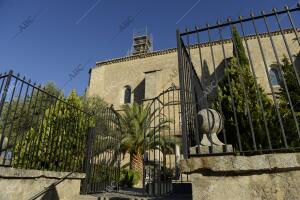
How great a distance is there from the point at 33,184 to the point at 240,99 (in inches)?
342

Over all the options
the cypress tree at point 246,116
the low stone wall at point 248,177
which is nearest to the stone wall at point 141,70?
the cypress tree at point 246,116

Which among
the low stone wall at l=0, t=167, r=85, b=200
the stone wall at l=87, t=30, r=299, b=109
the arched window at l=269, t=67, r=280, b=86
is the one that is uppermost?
the stone wall at l=87, t=30, r=299, b=109

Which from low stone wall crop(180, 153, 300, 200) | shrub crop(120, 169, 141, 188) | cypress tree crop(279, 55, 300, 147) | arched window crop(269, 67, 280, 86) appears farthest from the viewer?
arched window crop(269, 67, 280, 86)

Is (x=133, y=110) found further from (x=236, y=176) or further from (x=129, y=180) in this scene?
(x=236, y=176)

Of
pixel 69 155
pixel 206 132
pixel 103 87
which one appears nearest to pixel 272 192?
pixel 206 132

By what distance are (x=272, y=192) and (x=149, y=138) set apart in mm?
12524

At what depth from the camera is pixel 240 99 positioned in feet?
32.2

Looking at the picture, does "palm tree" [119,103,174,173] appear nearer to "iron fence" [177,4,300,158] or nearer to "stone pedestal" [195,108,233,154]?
"iron fence" [177,4,300,158]

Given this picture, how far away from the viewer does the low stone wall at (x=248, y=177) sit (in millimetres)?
2004

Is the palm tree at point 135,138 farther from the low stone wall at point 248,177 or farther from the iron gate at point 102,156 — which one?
the low stone wall at point 248,177

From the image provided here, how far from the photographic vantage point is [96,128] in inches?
218

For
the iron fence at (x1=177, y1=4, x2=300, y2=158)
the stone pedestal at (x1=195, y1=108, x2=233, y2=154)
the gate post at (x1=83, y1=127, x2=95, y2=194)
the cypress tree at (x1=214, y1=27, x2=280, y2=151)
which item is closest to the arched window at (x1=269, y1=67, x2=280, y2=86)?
the iron fence at (x1=177, y1=4, x2=300, y2=158)

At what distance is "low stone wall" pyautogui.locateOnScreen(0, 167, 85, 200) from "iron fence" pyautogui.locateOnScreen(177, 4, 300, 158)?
2.52 m

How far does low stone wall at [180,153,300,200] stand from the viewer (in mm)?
2004
